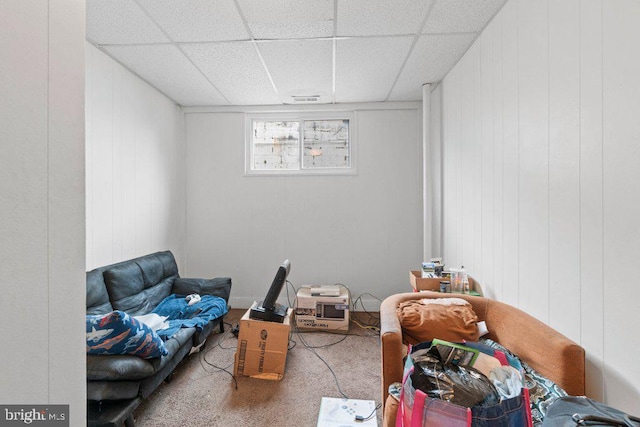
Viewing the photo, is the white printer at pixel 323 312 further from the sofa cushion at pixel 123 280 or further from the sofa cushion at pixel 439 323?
the sofa cushion at pixel 123 280

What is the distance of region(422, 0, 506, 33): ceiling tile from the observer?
189 cm

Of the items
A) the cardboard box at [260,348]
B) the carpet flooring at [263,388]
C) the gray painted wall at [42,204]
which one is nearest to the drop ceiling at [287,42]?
the gray painted wall at [42,204]

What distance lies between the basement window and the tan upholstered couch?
2.24m

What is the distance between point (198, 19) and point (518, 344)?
2.79 meters

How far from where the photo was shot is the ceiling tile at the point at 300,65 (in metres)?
2.39

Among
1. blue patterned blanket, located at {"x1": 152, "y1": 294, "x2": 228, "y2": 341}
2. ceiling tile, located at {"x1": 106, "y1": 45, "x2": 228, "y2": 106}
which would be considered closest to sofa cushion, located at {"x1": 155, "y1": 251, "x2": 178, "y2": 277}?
blue patterned blanket, located at {"x1": 152, "y1": 294, "x2": 228, "y2": 341}

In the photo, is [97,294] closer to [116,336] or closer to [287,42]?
[116,336]

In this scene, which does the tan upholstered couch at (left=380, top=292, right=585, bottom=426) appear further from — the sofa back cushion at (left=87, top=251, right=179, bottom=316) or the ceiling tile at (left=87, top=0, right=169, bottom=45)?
the ceiling tile at (left=87, top=0, right=169, bottom=45)

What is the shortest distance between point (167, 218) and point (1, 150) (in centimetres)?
326

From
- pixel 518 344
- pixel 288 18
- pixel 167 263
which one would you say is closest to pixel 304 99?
pixel 288 18

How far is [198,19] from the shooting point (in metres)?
2.04

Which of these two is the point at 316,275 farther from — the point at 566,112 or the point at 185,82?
the point at 566,112

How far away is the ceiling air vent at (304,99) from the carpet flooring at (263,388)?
2.64 metres

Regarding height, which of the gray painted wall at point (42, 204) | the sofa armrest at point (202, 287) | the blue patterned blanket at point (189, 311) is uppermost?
the gray painted wall at point (42, 204)
